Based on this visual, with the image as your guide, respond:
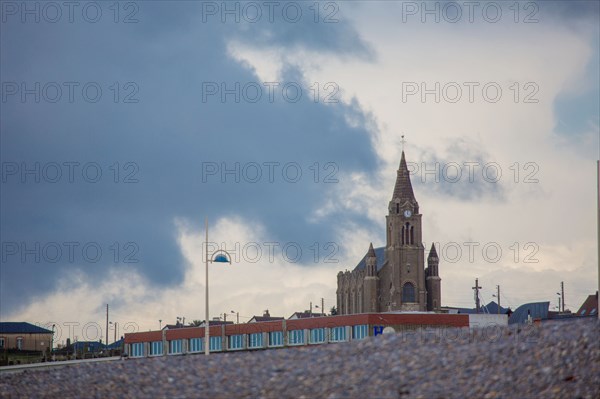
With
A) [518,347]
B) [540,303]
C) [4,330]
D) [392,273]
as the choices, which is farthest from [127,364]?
[392,273]

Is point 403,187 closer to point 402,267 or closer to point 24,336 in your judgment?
point 402,267

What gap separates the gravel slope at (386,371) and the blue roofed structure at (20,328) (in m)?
121

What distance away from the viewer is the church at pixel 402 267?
553 ft

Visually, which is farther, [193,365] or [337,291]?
[337,291]

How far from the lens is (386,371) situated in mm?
27078

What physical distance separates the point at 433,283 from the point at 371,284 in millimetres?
10429

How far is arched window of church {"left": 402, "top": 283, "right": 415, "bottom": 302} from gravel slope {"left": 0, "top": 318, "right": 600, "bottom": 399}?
136 metres

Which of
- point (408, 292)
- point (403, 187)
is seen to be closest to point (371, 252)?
point (408, 292)

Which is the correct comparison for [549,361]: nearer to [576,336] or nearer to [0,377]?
[576,336]

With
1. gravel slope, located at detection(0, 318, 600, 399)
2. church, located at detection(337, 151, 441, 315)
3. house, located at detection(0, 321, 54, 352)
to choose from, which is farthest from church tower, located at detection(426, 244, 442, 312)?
gravel slope, located at detection(0, 318, 600, 399)

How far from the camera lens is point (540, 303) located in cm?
12925

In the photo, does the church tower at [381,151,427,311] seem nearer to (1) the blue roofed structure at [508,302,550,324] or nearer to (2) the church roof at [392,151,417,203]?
(2) the church roof at [392,151,417,203]

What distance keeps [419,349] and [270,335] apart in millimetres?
60510

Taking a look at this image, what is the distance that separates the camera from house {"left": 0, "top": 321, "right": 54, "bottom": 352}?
147 meters
